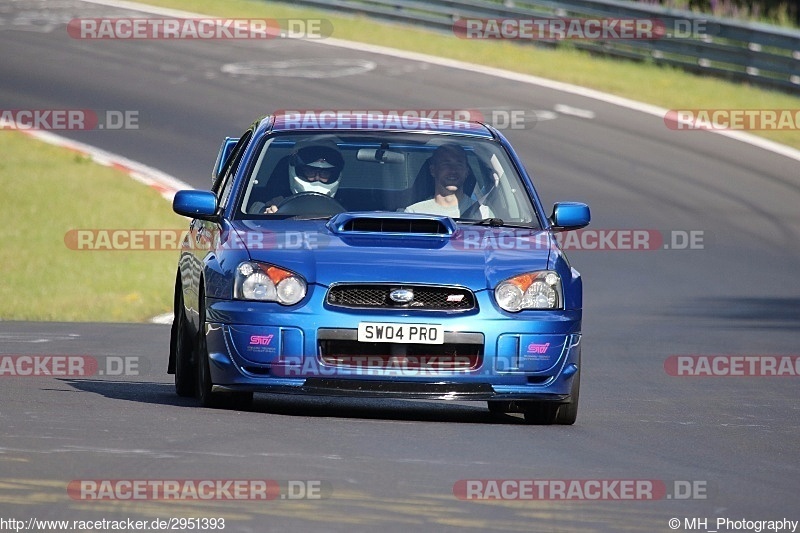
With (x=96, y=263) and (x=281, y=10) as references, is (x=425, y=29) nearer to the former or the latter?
(x=281, y=10)

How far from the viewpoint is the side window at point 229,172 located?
11.0m

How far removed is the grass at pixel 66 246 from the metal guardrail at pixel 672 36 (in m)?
10.8

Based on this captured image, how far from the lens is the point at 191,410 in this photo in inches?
392

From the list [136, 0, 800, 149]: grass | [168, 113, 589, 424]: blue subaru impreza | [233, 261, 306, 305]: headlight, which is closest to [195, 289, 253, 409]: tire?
[168, 113, 589, 424]: blue subaru impreza

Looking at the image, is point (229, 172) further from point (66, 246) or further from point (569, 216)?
point (66, 246)

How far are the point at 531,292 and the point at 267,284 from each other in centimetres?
134

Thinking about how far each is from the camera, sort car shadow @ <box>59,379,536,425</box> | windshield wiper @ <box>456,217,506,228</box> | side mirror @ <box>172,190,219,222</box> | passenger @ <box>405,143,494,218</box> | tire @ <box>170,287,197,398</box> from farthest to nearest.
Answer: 1. tire @ <box>170,287,197,398</box>
2. passenger @ <box>405,143,494,218</box>
3. windshield wiper @ <box>456,217,506,228</box>
4. side mirror @ <box>172,190,219,222</box>
5. car shadow @ <box>59,379,536,425</box>

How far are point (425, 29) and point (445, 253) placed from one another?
25.1 m

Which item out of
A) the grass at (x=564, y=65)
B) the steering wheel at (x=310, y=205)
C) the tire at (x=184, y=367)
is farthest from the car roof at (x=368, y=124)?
the grass at (x=564, y=65)

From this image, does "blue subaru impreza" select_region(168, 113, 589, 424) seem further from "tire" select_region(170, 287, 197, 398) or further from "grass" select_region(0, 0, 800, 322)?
"grass" select_region(0, 0, 800, 322)

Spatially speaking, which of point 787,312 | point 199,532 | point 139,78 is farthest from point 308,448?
point 139,78

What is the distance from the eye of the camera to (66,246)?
2048 cm

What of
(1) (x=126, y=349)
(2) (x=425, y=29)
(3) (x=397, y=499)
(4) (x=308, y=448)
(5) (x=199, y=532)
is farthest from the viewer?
(2) (x=425, y=29)

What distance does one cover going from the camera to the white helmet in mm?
10711
